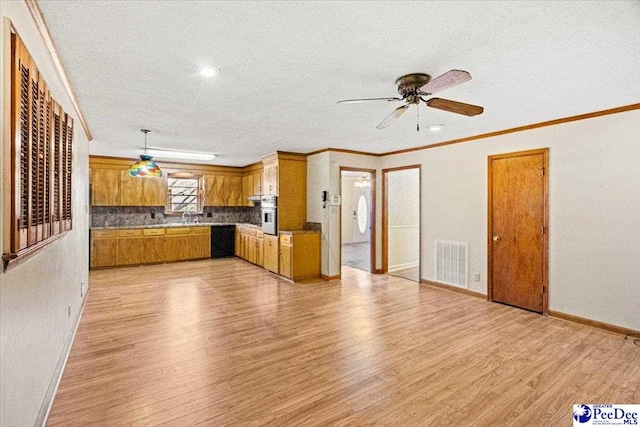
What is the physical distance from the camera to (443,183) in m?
5.27

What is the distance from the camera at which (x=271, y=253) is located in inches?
251

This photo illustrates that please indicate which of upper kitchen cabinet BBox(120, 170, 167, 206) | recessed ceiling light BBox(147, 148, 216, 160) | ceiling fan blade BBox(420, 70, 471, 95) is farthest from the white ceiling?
upper kitchen cabinet BBox(120, 170, 167, 206)

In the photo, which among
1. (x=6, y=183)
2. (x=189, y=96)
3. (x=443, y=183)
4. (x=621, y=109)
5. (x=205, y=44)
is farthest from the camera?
(x=443, y=183)

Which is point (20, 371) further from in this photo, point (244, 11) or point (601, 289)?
point (601, 289)

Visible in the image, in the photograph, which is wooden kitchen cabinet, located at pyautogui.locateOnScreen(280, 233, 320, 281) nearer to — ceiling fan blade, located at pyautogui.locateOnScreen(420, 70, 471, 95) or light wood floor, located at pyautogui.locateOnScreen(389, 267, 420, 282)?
light wood floor, located at pyautogui.locateOnScreen(389, 267, 420, 282)

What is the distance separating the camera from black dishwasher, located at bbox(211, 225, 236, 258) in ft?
26.3

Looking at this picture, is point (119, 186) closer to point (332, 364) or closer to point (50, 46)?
point (50, 46)

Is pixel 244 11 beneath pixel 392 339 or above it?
above

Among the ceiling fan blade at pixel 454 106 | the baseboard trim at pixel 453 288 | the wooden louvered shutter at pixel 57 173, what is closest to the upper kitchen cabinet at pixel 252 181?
the baseboard trim at pixel 453 288

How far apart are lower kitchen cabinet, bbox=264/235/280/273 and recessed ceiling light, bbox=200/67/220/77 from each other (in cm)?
393

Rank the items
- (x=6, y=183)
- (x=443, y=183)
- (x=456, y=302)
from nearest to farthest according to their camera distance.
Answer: (x=6, y=183), (x=456, y=302), (x=443, y=183)

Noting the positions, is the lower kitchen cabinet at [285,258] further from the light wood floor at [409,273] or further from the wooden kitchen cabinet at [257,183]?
the light wood floor at [409,273]

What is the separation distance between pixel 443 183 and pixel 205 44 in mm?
4298

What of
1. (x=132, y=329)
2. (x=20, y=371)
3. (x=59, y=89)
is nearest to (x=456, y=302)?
(x=132, y=329)
